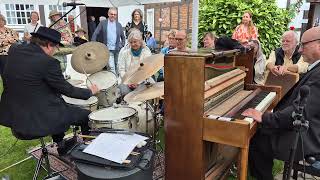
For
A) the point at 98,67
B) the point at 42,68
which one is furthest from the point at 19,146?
the point at 42,68

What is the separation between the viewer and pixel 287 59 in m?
3.89

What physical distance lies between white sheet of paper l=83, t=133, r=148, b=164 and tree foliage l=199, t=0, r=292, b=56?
12.5ft

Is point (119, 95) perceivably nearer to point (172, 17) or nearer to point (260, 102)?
point (260, 102)

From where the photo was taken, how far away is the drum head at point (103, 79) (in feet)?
13.3

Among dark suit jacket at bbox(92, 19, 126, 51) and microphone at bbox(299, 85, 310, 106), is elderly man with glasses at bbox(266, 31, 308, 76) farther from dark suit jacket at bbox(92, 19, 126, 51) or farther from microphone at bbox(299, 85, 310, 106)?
dark suit jacket at bbox(92, 19, 126, 51)

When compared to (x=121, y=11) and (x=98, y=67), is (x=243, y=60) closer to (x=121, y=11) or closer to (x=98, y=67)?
(x=98, y=67)

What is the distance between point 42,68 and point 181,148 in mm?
1412

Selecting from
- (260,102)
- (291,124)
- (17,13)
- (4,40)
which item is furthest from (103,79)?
(17,13)

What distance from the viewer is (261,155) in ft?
8.59

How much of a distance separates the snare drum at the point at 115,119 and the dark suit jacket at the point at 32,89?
365 millimetres

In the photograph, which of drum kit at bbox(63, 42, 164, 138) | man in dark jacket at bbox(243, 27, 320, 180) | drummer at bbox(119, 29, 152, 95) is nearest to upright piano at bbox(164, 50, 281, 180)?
man in dark jacket at bbox(243, 27, 320, 180)

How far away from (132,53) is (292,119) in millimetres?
2656

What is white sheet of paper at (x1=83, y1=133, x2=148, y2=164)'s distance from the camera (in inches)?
82.0

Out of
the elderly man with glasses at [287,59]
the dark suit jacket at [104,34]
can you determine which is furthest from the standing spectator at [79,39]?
the elderly man with glasses at [287,59]
